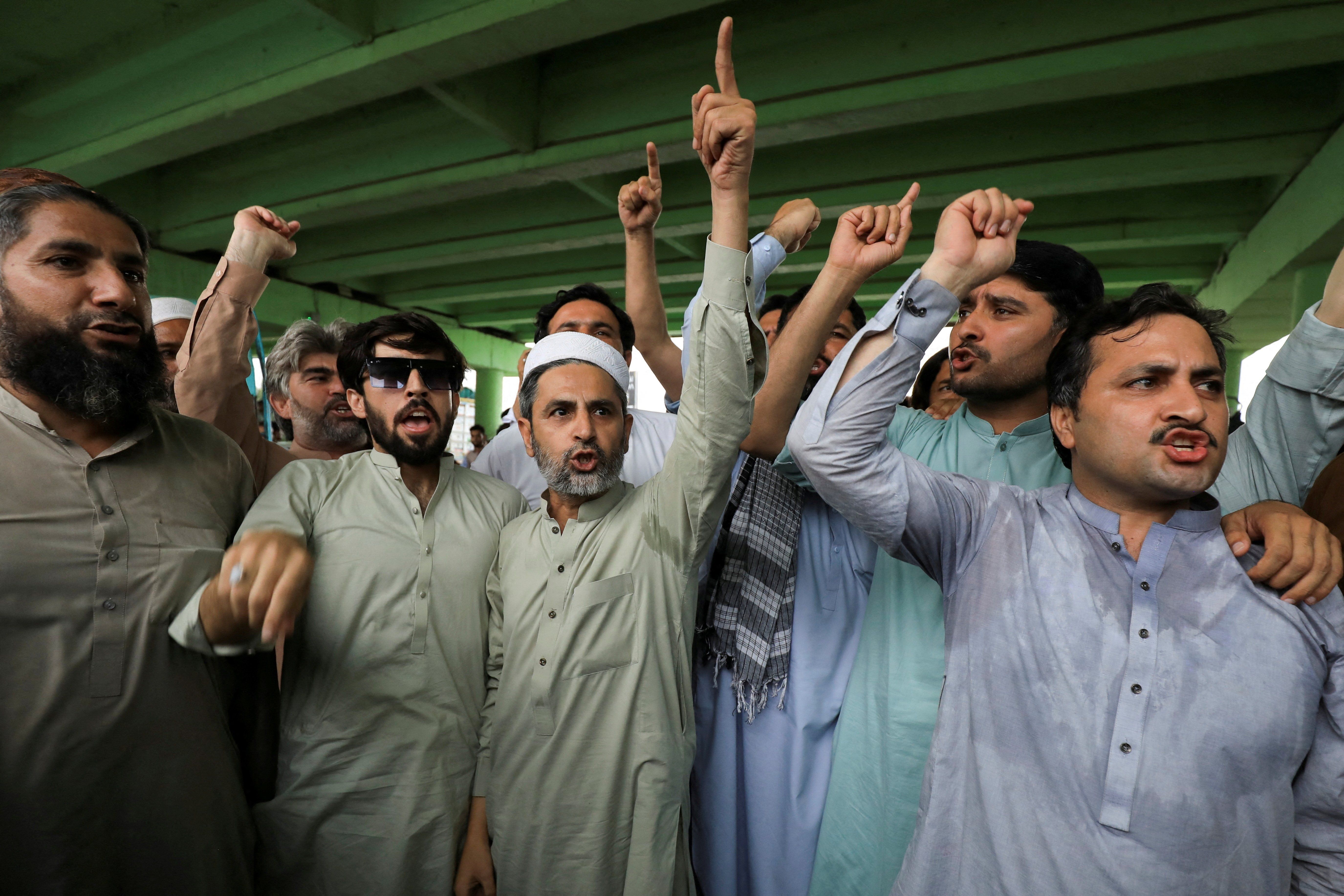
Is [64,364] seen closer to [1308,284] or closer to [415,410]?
[415,410]

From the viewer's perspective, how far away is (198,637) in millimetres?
1224

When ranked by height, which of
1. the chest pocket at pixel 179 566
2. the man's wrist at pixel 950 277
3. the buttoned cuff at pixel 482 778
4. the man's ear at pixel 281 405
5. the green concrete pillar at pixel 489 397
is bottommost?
the buttoned cuff at pixel 482 778

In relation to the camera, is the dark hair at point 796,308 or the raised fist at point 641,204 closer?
the raised fist at point 641,204

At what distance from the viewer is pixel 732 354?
135 cm

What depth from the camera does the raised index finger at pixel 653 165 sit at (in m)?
1.73

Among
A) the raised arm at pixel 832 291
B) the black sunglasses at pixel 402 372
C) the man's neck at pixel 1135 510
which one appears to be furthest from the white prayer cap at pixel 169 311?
the man's neck at pixel 1135 510

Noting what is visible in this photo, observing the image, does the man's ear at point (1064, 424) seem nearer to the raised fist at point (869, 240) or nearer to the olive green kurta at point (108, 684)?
the raised fist at point (869, 240)

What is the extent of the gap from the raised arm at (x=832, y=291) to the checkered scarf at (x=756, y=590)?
1.15 feet

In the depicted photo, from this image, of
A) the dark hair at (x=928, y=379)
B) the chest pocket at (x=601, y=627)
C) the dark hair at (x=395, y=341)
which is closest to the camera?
the chest pocket at (x=601, y=627)

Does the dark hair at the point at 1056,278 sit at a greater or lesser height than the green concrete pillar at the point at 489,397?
lesser

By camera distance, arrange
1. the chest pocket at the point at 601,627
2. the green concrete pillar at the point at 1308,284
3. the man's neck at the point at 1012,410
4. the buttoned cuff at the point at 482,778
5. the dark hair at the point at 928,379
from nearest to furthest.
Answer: the chest pocket at the point at 601,627 < the buttoned cuff at the point at 482,778 < the man's neck at the point at 1012,410 < the dark hair at the point at 928,379 < the green concrete pillar at the point at 1308,284

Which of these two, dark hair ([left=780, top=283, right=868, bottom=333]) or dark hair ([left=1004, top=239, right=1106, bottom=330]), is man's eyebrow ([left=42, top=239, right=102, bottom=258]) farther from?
dark hair ([left=1004, top=239, right=1106, bottom=330])

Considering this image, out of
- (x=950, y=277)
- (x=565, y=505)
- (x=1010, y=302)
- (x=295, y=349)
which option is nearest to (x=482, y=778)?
(x=565, y=505)

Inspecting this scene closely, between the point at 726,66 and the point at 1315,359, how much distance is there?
4.19 ft
